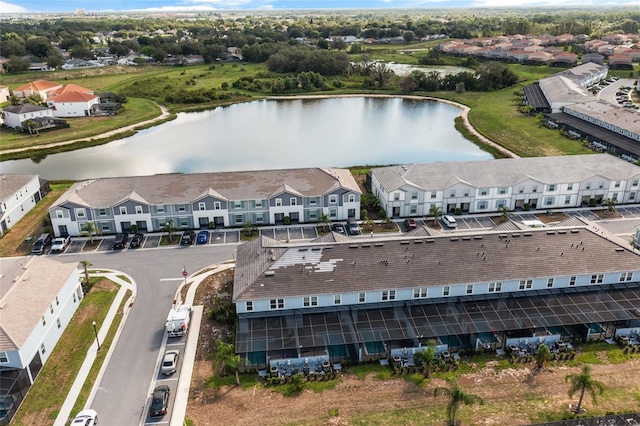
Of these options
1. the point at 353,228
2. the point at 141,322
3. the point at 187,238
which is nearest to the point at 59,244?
the point at 187,238

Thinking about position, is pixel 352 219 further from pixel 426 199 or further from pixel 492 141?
pixel 492 141

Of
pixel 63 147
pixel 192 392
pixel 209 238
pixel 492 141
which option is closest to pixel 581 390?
pixel 192 392

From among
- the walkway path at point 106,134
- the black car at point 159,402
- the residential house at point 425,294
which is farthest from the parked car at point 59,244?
Result: the walkway path at point 106,134

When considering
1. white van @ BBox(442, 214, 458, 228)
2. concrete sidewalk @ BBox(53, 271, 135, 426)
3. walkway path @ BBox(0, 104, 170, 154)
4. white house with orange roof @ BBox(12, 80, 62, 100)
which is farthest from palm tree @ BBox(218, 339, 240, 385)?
white house with orange roof @ BBox(12, 80, 62, 100)

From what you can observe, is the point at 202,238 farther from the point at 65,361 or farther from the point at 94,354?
the point at 65,361

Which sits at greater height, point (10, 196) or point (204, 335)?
point (10, 196)
